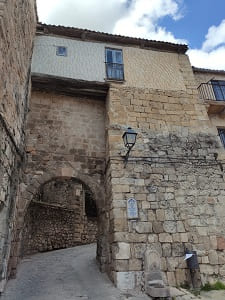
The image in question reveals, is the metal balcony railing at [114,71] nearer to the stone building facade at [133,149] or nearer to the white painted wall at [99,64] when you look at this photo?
the stone building facade at [133,149]

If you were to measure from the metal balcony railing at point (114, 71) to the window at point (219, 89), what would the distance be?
3.55 meters

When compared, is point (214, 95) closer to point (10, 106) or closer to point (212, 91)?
point (212, 91)

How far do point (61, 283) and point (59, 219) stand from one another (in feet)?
18.1

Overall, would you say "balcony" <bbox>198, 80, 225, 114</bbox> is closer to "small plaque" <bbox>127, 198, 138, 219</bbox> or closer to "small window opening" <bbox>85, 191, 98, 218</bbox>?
"small plaque" <bbox>127, 198, 138, 219</bbox>

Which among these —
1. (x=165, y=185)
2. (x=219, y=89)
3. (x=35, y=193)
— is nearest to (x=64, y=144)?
(x=35, y=193)

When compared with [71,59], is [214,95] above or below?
below

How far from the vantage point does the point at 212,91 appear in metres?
7.93

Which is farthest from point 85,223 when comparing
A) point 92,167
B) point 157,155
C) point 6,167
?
point 6,167

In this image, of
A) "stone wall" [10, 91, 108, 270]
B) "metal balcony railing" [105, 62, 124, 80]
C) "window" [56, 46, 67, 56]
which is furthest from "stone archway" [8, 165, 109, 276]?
"window" [56, 46, 67, 56]

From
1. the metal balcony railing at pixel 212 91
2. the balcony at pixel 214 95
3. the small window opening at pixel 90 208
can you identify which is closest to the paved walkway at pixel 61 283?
the small window opening at pixel 90 208

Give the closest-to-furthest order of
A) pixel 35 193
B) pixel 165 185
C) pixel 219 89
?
pixel 165 185, pixel 35 193, pixel 219 89

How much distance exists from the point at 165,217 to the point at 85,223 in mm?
6920

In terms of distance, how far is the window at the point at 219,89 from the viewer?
7857 mm

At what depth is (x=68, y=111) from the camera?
21.4ft
